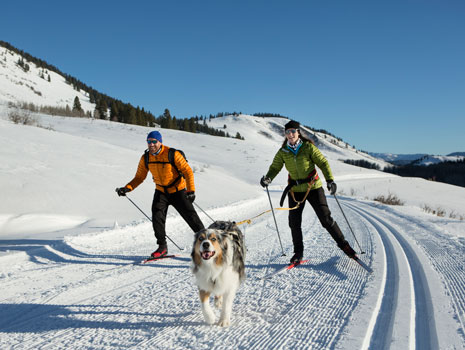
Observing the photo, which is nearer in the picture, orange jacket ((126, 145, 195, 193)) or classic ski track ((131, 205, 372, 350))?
classic ski track ((131, 205, 372, 350))

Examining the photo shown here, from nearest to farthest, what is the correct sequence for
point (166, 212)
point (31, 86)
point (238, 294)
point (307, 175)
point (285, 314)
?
1. point (285, 314)
2. point (238, 294)
3. point (307, 175)
4. point (166, 212)
5. point (31, 86)

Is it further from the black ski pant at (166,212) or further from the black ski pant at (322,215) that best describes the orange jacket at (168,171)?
the black ski pant at (322,215)

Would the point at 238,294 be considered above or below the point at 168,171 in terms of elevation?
below

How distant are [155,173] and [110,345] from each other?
10.4 feet

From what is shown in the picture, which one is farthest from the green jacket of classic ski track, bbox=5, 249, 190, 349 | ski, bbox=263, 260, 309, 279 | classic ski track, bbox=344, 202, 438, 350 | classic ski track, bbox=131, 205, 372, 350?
classic ski track, bbox=5, 249, 190, 349

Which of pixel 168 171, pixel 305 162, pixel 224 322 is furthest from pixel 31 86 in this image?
pixel 224 322

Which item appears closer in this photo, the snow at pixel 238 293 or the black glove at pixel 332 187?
the snow at pixel 238 293

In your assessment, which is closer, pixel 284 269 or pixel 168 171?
pixel 284 269

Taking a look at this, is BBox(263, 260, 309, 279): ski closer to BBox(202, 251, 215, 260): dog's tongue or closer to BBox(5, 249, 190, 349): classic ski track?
BBox(5, 249, 190, 349): classic ski track

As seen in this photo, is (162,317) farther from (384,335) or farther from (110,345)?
(384,335)

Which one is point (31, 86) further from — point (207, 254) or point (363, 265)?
point (363, 265)

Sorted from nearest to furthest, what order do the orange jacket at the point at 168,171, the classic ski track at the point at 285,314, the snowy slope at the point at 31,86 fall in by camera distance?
1. the classic ski track at the point at 285,314
2. the orange jacket at the point at 168,171
3. the snowy slope at the point at 31,86

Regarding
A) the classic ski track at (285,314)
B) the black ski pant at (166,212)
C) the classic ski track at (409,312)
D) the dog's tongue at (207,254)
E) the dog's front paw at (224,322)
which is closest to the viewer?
the classic ski track at (409,312)

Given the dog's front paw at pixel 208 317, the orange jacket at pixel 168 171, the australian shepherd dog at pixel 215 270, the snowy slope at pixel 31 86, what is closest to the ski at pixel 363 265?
the australian shepherd dog at pixel 215 270
